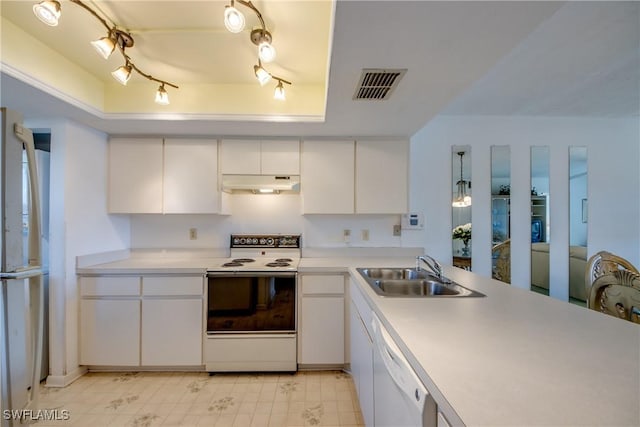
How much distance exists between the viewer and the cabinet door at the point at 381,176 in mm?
2559

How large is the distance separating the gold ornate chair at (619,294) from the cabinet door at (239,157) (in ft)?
8.31

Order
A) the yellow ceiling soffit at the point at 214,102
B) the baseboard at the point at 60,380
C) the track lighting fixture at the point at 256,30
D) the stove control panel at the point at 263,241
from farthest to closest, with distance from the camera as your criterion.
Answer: the stove control panel at the point at 263,241 → the yellow ceiling soffit at the point at 214,102 → the baseboard at the point at 60,380 → the track lighting fixture at the point at 256,30

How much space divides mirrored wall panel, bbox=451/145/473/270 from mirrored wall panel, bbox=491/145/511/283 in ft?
0.84

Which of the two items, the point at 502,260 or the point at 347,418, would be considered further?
the point at 502,260

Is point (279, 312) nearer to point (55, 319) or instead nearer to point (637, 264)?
point (55, 319)

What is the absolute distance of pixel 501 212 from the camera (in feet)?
9.30

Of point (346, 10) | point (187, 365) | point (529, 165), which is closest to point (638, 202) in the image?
point (529, 165)

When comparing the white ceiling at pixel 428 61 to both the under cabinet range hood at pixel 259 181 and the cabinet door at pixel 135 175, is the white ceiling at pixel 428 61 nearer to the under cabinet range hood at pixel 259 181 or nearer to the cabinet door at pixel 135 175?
the cabinet door at pixel 135 175

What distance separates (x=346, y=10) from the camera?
1.01m

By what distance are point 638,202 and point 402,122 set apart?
2842 millimetres

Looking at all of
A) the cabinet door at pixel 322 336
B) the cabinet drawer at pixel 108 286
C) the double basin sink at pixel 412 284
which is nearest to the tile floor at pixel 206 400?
the cabinet door at pixel 322 336

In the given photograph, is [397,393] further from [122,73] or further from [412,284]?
[122,73]

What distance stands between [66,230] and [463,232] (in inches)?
141

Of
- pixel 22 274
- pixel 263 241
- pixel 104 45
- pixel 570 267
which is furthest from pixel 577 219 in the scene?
pixel 22 274
